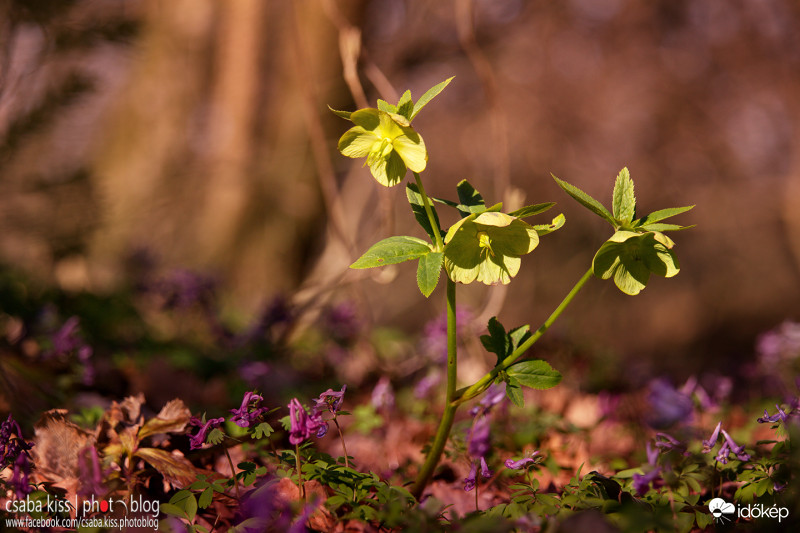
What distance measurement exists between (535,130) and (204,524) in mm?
6166

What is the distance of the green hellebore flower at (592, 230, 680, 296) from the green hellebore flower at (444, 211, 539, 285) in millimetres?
108

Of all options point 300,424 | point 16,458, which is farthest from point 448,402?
point 16,458

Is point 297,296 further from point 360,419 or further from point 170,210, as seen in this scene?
point 170,210

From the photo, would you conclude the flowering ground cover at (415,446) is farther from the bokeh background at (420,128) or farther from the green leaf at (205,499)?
the bokeh background at (420,128)

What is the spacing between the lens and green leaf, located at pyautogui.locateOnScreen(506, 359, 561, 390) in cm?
87

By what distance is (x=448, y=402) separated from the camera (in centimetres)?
97

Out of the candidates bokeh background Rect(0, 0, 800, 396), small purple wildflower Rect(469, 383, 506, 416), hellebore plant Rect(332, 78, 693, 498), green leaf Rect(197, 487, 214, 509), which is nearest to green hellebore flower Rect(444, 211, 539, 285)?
hellebore plant Rect(332, 78, 693, 498)

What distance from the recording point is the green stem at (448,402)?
935 mm

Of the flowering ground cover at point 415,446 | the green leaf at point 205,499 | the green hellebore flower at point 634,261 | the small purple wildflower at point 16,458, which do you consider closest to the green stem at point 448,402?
the flowering ground cover at point 415,446

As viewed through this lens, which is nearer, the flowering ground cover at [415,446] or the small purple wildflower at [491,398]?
the flowering ground cover at [415,446]

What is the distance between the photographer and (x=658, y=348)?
5.57 meters

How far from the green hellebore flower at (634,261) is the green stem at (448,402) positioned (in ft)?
0.77

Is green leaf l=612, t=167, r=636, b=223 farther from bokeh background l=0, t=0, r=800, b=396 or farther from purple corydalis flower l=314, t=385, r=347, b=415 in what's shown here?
bokeh background l=0, t=0, r=800, b=396

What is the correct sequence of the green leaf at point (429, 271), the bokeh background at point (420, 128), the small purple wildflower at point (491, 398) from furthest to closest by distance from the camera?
the bokeh background at point (420, 128)
the small purple wildflower at point (491, 398)
the green leaf at point (429, 271)
